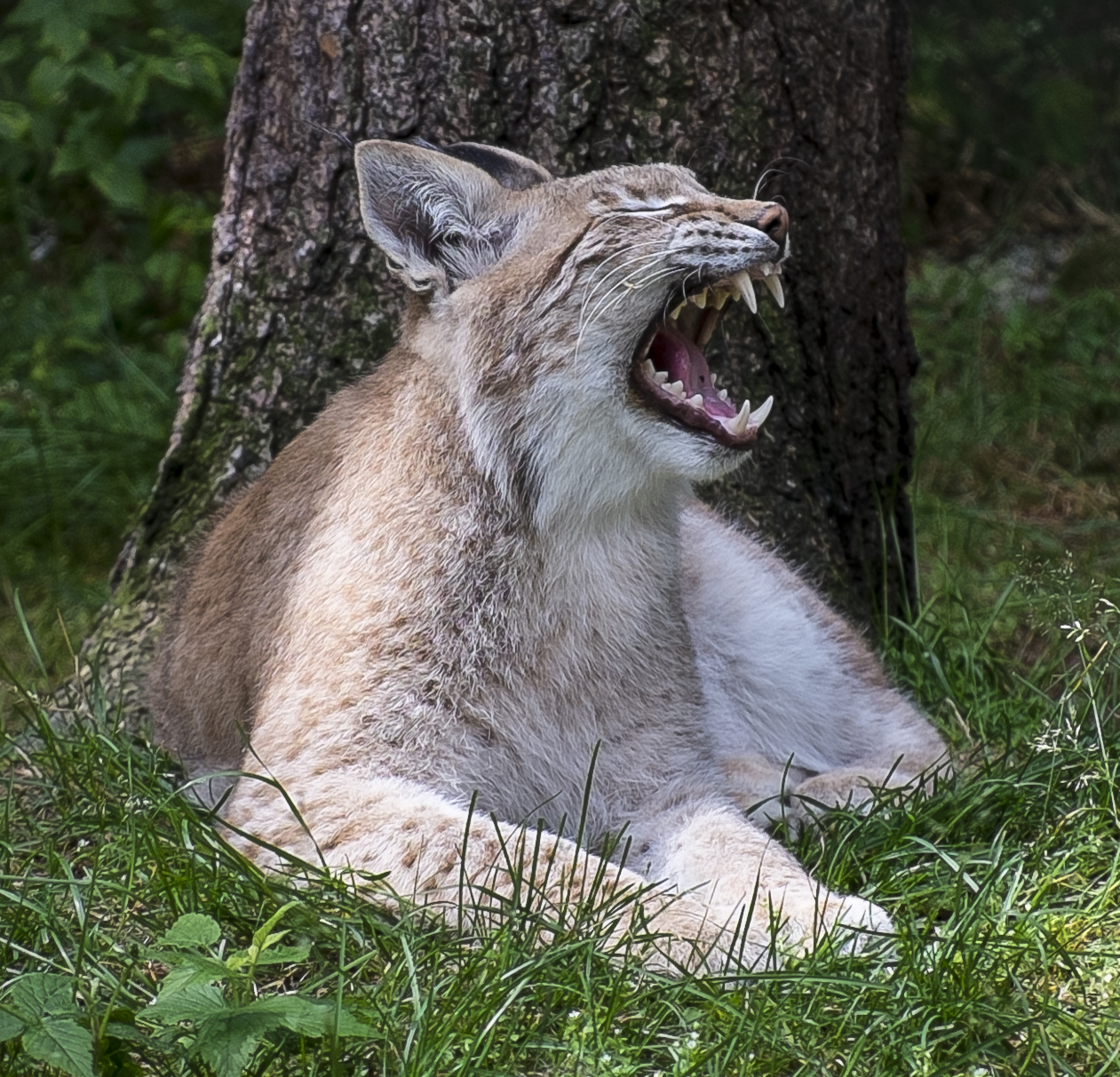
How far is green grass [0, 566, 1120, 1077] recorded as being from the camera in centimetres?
247

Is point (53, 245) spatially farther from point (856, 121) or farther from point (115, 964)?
point (115, 964)

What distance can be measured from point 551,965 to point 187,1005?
0.64 meters

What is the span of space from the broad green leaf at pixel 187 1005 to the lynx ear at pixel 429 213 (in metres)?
1.63

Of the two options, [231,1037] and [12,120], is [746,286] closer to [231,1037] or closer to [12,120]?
[231,1037]

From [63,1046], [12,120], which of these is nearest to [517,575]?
[63,1046]

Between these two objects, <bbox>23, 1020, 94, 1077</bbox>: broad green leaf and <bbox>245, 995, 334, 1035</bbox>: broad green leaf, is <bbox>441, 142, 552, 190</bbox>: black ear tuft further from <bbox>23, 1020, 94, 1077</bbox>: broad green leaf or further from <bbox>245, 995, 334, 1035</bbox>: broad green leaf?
<bbox>23, 1020, 94, 1077</bbox>: broad green leaf

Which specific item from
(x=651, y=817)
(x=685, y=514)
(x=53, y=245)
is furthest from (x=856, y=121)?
(x=53, y=245)

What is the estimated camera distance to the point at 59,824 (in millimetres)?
3381

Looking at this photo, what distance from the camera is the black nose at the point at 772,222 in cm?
327

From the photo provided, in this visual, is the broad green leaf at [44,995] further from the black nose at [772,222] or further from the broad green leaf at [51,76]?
the broad green leaf at [51,76]

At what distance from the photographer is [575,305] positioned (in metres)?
3.33

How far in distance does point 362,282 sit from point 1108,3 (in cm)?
594

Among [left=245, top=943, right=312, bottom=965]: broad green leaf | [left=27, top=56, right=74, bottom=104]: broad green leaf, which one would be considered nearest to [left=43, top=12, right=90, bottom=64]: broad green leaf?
[left=27, top=56, right=74, bottom=104]: broad green leaf

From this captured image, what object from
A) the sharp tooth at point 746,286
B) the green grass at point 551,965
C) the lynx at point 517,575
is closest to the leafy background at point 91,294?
the lynx at point 517,575
